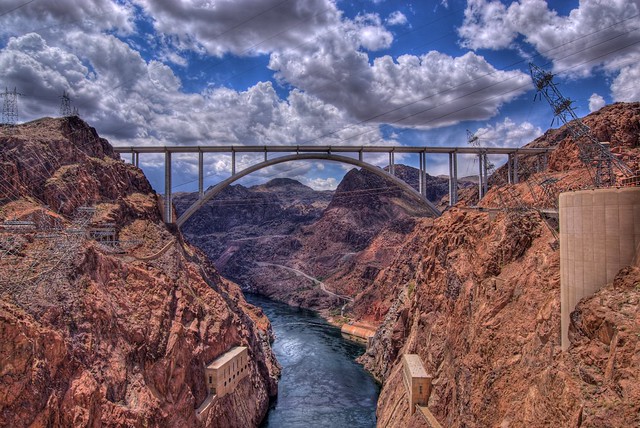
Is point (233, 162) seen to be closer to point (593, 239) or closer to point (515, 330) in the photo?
point (515, 330)

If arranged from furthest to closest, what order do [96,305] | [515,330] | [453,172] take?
[453,172]
[96,305]
[515,330]

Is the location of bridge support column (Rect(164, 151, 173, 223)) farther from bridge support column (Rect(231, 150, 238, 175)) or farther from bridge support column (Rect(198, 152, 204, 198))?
bridge support column (Rect(231, 150, 238, 175))

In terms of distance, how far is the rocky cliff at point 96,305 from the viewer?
21.1 meters

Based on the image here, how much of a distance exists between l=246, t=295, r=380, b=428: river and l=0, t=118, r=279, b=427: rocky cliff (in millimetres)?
2846

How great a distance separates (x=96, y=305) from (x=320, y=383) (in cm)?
2919

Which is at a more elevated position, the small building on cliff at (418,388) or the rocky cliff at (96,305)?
the rocky cliff at (96,305)

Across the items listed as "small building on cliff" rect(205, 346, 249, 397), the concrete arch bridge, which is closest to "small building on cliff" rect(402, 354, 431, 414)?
"small building on cliff" rect(205, 346, 249, 397)

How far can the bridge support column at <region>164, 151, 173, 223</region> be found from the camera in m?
46.6

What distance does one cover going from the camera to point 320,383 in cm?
4831

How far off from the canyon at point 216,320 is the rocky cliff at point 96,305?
0.10 m

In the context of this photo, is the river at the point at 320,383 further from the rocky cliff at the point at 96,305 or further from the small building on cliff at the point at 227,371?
the small building on cliff at the point at 227,371

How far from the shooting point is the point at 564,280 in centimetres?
1702

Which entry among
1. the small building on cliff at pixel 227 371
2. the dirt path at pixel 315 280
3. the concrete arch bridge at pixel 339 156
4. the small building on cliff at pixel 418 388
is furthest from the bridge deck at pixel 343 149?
the dirt path at pixel 315 280

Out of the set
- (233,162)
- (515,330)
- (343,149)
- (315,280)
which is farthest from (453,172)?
(315,280)
